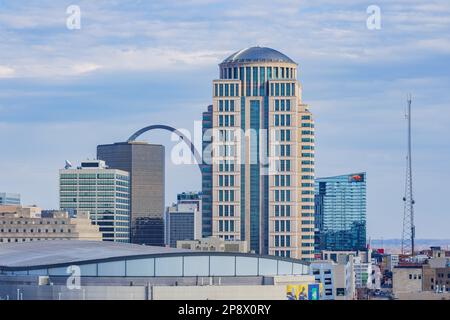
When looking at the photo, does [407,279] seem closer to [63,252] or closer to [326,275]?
[326,275]

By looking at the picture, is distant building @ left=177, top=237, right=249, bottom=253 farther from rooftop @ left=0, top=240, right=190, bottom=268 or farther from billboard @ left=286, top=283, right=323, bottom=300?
billboard @ left=286, top=283, right=323, bottom=300

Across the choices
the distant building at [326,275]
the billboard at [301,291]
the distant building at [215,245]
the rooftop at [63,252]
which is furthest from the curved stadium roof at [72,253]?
the distant building at [215,245]

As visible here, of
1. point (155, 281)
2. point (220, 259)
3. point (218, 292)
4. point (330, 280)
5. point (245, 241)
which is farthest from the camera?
point (245, 241)

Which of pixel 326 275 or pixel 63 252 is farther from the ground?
pixel 63 252

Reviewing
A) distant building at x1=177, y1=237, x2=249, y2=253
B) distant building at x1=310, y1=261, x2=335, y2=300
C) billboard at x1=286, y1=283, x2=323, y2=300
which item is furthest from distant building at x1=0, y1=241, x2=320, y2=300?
distant building at x1=177, y1=237, x2=249, y2=253

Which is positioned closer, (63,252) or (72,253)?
(72,253)

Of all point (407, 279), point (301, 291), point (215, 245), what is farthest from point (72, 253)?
point (407, 279)

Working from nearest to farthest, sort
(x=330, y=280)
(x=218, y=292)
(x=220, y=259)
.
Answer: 1. (x=218, y=292)
2. (x=220, y=259)
3. (x=330, y=280)

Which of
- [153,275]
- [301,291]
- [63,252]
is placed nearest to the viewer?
[153,275]
